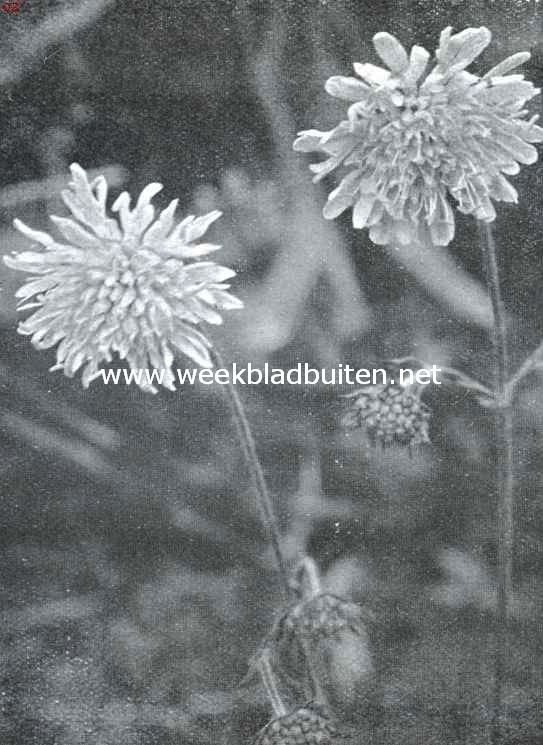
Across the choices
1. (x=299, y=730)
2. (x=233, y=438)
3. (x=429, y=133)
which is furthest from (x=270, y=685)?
(x=429, y=133)

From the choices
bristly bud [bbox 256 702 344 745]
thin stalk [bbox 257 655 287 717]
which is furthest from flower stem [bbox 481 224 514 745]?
thin stalk [bbox 257 655 287 717]

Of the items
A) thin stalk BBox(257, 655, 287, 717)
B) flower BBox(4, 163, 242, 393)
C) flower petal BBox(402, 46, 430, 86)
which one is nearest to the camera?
flower petal BBox(402, 46, 430, 86)

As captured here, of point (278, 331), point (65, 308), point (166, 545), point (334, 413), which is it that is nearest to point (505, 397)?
point (334, 413)

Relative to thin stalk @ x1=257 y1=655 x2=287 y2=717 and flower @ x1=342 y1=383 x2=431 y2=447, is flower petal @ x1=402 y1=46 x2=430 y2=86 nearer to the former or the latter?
flower @ x1=342 y1=383 x2=431 y2=447

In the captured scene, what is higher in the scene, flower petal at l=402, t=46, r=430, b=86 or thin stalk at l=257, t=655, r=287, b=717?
flower petal at l=402, t=46, r=430, b=86

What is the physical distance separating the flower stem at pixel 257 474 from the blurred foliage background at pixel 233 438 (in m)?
0.03

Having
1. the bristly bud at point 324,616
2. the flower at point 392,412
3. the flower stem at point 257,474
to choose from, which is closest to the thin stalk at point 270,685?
the bristly bud at point 324,616

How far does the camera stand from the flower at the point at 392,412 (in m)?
2.25

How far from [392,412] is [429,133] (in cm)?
71

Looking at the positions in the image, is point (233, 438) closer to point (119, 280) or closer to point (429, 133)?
point (119, 280)

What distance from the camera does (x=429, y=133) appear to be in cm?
203

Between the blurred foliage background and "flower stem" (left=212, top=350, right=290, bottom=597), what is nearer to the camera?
the blurred foliage background

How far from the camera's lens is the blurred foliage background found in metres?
2.15

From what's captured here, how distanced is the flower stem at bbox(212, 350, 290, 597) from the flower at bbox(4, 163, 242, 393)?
20 cm
